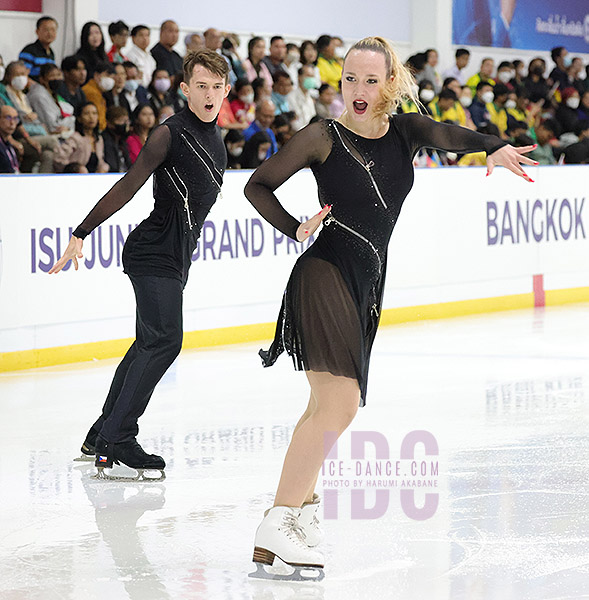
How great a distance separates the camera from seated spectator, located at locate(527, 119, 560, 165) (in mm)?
14822

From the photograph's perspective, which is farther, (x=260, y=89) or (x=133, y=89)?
(x=260, y=89)

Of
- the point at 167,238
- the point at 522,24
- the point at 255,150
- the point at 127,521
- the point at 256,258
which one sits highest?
the point at 522,24

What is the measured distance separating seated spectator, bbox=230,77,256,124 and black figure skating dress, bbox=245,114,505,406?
806 cm

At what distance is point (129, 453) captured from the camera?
5.28 m

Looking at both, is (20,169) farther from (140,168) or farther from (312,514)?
(312,514)

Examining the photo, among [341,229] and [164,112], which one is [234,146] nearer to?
[164,112]

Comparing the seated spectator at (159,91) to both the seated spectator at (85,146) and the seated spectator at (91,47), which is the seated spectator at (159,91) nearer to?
the seated spectator at (91,47)

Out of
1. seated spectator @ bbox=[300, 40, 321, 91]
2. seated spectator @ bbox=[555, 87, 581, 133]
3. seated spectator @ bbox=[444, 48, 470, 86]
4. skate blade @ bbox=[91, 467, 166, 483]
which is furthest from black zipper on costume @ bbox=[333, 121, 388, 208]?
seated spectator @ bbox=[555, 87, 581, 133]

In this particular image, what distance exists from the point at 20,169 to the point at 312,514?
21.1ft

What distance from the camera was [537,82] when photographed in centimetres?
1627

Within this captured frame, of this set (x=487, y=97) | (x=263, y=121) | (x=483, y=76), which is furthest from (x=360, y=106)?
(x=483, y=76)

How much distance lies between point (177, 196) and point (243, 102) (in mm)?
6761

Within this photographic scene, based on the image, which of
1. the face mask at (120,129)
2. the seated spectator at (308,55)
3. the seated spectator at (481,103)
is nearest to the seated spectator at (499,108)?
the seated spectator at (481,103)

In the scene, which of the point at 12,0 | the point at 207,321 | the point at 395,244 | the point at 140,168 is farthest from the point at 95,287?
the point at 12,0
